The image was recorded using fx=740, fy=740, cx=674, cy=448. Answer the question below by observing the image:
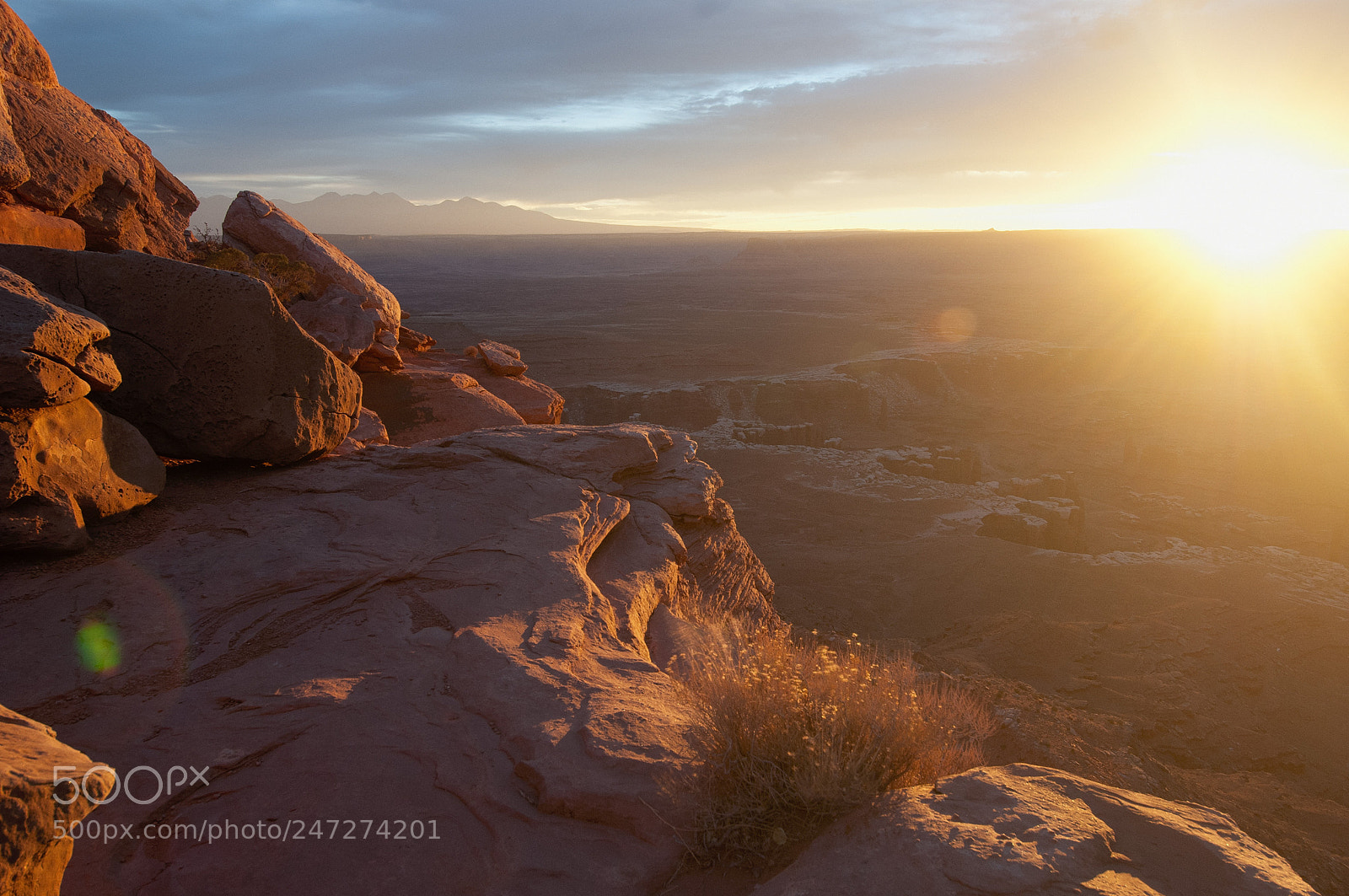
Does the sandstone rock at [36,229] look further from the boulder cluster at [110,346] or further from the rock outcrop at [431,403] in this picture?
the rock outcrop at [431,403]

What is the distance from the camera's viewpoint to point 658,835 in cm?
342

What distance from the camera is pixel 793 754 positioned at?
3.40 metres

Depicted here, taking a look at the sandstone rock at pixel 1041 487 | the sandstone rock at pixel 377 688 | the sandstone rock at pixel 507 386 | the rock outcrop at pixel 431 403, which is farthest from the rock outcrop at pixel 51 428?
the sandstone rock at pixel 1041 487

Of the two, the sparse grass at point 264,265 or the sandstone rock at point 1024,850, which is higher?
the sparse grass at point 264,265

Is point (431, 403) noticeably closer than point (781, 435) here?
Yes

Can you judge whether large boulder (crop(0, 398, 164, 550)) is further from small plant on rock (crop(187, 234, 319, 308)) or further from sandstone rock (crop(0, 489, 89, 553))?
small plant on rock (crop(187, 234, 319, 308))

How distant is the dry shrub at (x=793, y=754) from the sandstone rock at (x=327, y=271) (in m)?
9.79

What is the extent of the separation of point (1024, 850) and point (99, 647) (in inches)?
193

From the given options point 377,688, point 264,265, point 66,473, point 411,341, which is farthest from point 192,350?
point 411,341

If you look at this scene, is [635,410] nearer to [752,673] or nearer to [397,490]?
[397,490]

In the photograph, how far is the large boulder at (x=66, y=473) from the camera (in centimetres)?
453

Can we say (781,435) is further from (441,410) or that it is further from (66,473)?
(66,473)

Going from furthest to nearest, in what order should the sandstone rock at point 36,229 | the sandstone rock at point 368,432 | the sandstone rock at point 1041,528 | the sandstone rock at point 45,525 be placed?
the sandstone rock at point 1041,528, the sandstone rock at point 368,432, the sandstone rock at point 36,229, the sandstone rock at point 45,525

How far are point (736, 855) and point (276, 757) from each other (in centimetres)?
231
